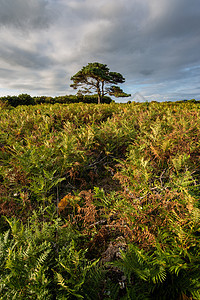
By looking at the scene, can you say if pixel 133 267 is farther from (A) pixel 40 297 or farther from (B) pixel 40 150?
(B) pixel 40 150

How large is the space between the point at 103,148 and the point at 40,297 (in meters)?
2.36

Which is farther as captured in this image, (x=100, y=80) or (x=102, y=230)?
(x=100, y=80)

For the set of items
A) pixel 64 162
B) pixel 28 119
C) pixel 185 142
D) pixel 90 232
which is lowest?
pixel 90 232

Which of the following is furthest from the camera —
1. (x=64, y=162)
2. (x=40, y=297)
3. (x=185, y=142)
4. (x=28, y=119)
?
(x=28, y=119)

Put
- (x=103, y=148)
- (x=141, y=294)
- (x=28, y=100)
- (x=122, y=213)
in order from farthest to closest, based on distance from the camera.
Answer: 1. (x=28, y=100)
2. (x=103, y=148)
3. (x=122, y=213)
4. (x=141, y=294)

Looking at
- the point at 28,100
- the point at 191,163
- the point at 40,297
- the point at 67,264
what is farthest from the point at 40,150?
the point at 28,100

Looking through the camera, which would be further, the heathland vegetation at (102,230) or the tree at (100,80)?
the tree at (100,80)

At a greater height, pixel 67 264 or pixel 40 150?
pixel 40 150

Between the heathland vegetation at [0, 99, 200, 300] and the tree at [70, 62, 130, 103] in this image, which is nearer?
the heathland vegetation at [0, 99, 200, 300]

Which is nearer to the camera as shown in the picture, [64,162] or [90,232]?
[90,232]

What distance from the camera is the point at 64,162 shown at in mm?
2232

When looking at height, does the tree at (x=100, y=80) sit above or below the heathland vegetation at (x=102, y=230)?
above

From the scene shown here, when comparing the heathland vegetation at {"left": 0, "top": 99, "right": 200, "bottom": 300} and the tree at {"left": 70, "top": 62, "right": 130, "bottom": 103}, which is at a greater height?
the tree at {"left": 70, "top": 62, "right": 130, "bottom": 103}

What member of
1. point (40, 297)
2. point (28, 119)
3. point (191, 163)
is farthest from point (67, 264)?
point (28, 119)
